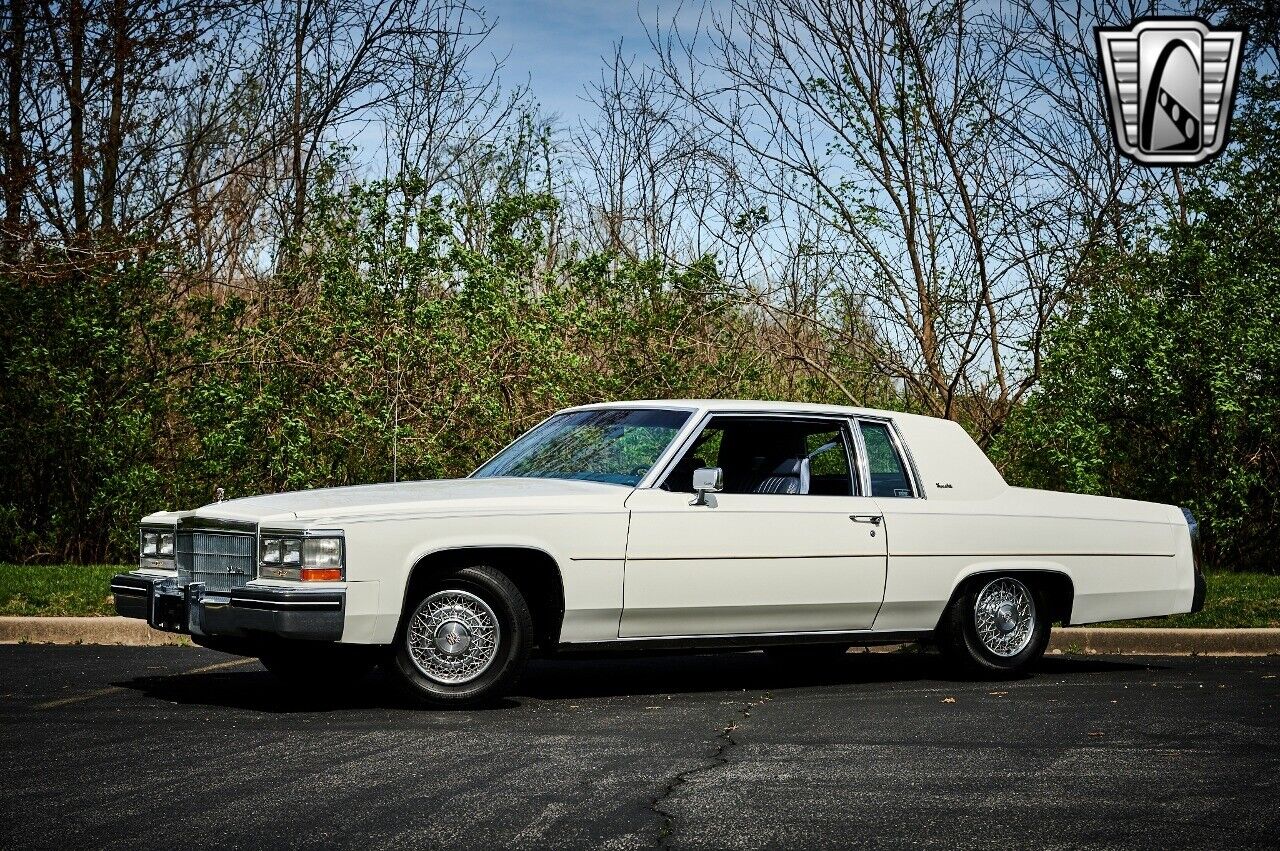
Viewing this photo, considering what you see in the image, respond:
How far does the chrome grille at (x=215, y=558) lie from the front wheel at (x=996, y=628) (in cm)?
422

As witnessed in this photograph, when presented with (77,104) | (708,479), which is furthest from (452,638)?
(77,104)

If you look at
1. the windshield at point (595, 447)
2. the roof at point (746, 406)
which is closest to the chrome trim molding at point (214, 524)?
the windshield at point (595, 447)

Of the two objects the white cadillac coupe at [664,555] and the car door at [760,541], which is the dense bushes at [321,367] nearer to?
the white cadillac coupe at [664,555]

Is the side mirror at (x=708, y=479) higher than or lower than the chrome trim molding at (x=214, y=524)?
higher

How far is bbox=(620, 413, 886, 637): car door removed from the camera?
8562 mm

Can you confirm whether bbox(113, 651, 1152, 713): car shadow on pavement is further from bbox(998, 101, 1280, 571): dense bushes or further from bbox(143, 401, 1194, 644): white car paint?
bbox(998, 101, 1280, 571): dense bushes

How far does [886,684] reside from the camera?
383 inches

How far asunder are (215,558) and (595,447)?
2272 mm

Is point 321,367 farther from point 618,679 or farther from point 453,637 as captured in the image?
point 453,637

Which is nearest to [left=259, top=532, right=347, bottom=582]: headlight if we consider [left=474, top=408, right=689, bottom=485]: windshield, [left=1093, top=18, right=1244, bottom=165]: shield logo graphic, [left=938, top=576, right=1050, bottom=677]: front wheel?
[left=474, top=408, right=689, bottom=485]: windshield

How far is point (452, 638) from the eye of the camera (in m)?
8.14

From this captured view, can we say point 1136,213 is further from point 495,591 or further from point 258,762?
point 258,762

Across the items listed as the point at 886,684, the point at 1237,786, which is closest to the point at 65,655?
the point at 886,684

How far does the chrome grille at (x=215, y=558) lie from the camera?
8.12m
